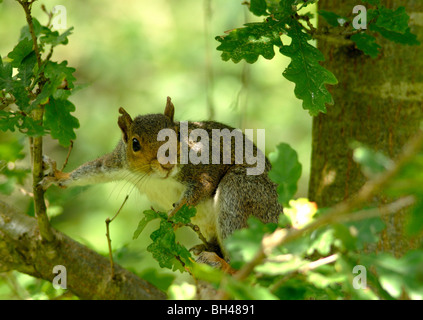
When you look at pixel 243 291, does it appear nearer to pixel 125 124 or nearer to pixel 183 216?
pixel 183 216

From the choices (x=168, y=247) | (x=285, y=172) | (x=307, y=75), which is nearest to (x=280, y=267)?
(x=285, y=172)

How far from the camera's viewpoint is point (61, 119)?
5.23 feet

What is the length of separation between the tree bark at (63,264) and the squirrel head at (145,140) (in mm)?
472

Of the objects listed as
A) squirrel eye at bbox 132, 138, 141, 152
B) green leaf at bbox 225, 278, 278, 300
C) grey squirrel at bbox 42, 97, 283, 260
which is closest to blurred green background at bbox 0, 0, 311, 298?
grey squirrel at bbox 42, 97, 283, 260

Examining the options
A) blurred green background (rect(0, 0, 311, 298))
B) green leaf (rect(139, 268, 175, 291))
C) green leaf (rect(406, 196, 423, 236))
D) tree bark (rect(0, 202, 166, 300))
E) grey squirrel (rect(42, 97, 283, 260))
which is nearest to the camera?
green leaf (rect(406, 196, 423, 236))

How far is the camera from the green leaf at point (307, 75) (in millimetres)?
1627

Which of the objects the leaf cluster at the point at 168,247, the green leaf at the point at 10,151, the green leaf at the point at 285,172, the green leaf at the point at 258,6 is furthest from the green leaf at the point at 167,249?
the green leaf at the point at 10,151

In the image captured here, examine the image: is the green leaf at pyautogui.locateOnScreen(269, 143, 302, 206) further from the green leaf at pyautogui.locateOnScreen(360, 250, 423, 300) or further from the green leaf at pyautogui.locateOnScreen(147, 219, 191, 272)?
the green leaf at pyautogui.locateOnScreen(147, 219, 191, 272)

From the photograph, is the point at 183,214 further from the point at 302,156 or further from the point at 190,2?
the point at 190,2

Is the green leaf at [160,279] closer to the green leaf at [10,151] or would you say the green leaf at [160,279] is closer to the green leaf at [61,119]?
the green leaf at [10,151]

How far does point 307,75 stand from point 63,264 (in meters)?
1.21

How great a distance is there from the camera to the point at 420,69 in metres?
2.20

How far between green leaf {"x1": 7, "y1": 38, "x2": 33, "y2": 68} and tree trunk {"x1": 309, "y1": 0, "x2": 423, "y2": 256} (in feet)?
3.97

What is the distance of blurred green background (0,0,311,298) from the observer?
4496mm
